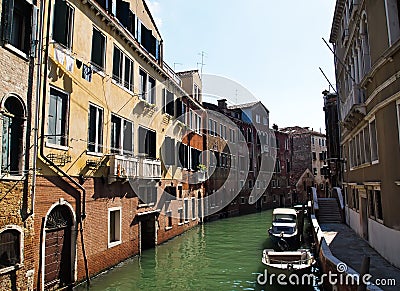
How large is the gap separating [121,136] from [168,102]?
18.5 ft

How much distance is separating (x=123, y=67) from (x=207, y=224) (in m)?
13.7

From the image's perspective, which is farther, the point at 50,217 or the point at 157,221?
the point at 157,221

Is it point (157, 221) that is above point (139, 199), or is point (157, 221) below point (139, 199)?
below

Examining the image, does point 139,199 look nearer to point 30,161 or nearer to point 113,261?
point 113,261

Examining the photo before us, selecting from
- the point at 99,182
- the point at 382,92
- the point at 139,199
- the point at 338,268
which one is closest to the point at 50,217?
the point at 99,182

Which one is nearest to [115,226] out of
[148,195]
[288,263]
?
[148,195]

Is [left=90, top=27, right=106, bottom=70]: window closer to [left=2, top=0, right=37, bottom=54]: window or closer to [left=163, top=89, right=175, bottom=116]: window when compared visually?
[left=2, top=0, right=37, bottom=54]: window

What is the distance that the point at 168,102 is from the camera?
17.1m

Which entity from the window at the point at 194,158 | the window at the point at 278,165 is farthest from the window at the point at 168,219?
the window at the point at 278,165

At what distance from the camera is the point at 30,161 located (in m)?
7.56

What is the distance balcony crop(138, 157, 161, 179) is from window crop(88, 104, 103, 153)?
7.89ft

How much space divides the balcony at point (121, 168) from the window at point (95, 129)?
1.86 feet

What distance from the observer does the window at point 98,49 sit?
414 inches

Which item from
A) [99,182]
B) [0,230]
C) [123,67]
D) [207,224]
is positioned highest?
[123,67]
